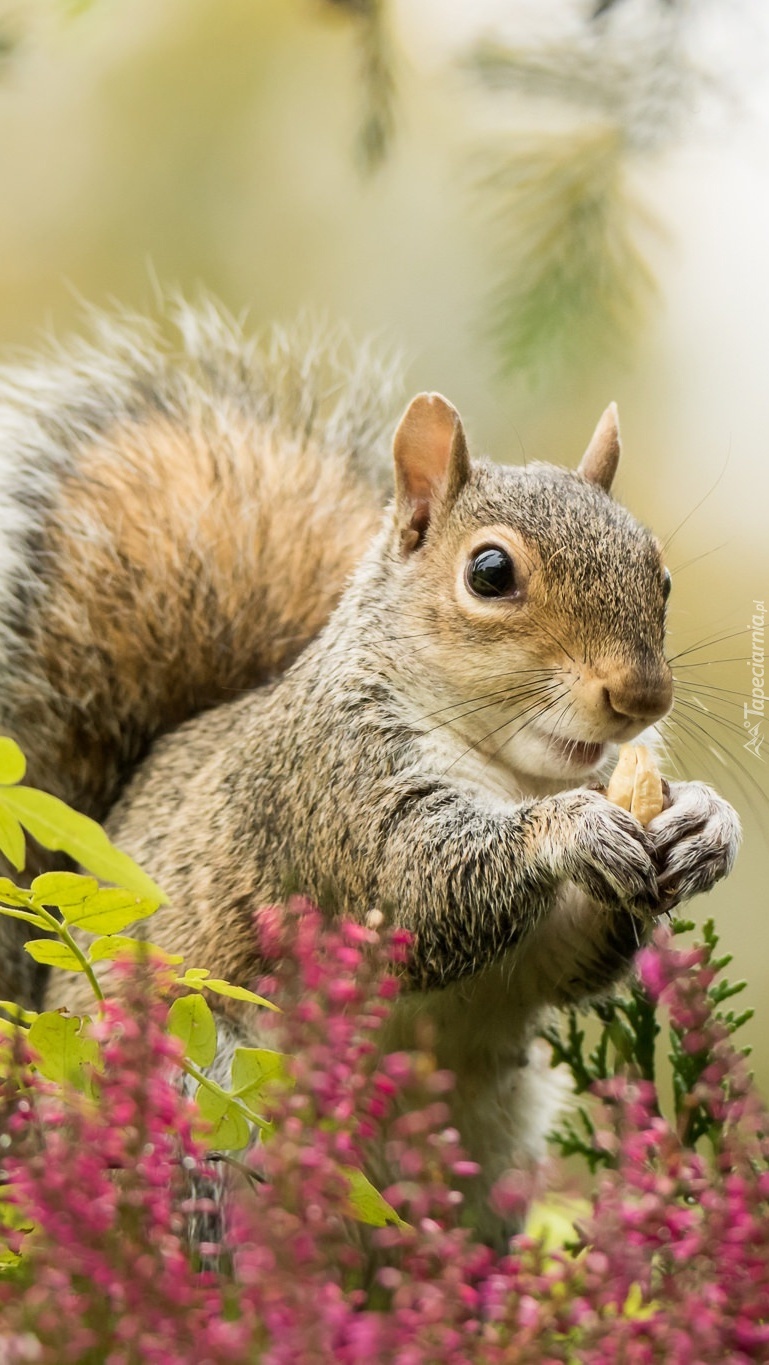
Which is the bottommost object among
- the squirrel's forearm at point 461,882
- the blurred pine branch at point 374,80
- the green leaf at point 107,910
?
the green leaf at point 107,910

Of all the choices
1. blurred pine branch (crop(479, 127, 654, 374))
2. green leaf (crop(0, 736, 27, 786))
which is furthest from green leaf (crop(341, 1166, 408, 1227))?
blurred pine branch (crop(479, 127, 654, 374))

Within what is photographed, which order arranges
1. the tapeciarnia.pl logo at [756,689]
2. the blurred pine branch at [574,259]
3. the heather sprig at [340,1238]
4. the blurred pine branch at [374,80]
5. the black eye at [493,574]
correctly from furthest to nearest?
the blurred pine branch at [574,259]
the blurred pine branch at [374,80]
the tapeciarnia.pl logo at [756,689]
the black eye at [493,574]
the heather sprig at [340,1238]

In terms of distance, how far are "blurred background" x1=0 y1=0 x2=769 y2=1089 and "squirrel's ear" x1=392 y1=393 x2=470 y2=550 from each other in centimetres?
39

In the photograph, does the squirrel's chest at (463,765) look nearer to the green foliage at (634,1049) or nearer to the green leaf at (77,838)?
the green foliage at (634,1049)

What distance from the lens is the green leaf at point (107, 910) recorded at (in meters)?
0.61

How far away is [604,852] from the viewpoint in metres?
0.79

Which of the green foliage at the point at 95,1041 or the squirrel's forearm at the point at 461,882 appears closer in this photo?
the green foliage at the point at 95,1041

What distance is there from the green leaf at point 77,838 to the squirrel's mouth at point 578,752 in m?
0.42

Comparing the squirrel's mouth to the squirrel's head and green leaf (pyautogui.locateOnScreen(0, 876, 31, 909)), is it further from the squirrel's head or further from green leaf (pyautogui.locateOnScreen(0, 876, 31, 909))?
green leaf (pyautogui.locateOnScreen(0, 876, 31, 909))

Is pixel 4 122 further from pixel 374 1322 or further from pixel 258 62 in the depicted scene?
pixel 374 1322

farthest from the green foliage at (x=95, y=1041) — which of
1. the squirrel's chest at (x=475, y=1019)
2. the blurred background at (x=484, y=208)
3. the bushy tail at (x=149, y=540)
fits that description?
the blurred background at (x=484, y=208)

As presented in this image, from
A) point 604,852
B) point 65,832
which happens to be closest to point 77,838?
point 65,832

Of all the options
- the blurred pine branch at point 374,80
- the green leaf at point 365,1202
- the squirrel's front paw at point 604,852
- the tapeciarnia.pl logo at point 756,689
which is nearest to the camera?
the green leaf at point 365,1202

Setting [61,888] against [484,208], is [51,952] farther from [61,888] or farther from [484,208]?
[484,208]
